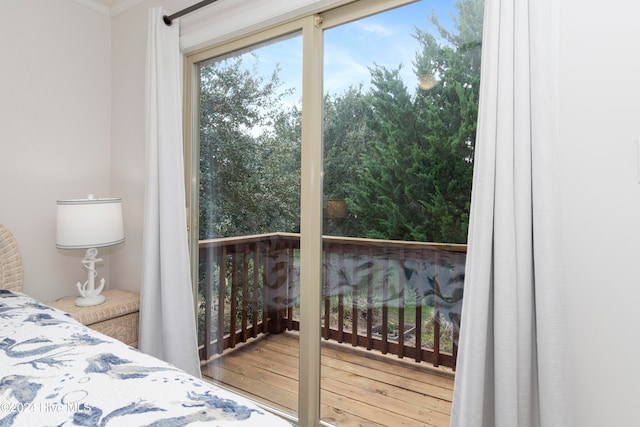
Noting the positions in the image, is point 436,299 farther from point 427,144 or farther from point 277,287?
point 277,287

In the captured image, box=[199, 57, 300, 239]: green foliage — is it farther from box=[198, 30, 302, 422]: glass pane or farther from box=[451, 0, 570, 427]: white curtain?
box=[451, 0, 570, 427]: white curtain

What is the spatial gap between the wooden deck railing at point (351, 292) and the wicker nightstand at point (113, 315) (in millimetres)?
436

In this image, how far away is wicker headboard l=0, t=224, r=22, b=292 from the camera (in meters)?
2.15

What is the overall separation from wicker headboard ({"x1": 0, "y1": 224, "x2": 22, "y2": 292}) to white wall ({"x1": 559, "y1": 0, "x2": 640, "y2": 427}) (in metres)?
2.80

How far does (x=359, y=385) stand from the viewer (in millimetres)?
1984

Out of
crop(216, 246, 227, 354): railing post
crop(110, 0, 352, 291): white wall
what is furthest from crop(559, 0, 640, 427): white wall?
crop(110, 0, 352, 291): white wall

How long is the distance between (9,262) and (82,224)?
0.53 metres

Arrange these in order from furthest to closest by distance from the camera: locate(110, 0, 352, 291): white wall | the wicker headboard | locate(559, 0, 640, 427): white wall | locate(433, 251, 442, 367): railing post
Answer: locate(110, 0, 352, 291): white wall, the wicker headboard, locate(433, 251, 442, 367): railing post, locate(559, 0, 640, 427): white wall

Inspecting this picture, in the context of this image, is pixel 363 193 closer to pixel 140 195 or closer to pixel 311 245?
pixel 311 245

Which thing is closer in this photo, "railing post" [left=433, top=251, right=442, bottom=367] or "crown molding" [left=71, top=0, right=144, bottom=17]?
"railing post" [left=433, top=251, right=442, bottom=367]

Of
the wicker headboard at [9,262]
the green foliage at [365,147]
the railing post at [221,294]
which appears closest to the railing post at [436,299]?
the green foliage at [365,147]

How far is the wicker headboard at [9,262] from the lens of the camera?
2.15m

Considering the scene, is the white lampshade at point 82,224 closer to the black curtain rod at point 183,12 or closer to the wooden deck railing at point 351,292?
the wooden deck railing at point 351,292

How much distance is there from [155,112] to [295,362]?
5.54 ft
